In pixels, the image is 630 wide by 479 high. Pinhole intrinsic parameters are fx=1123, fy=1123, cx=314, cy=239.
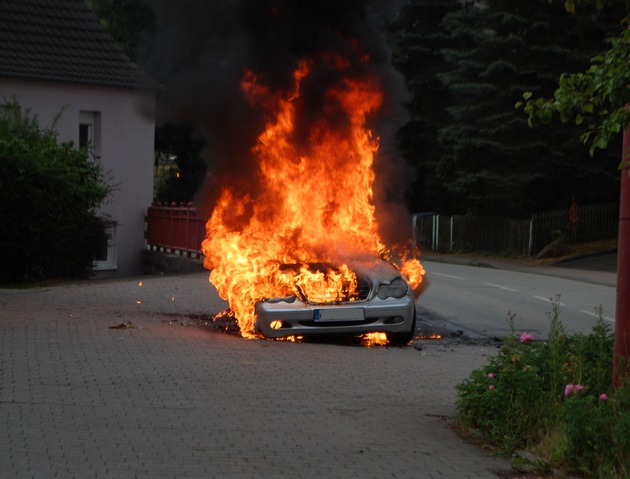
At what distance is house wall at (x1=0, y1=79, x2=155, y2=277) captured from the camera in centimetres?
3153

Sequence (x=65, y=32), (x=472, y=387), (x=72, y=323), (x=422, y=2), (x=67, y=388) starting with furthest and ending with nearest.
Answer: (x=422, y=2), (x=65, y=32), (x=72, y=323), (x=67, y=388), (x=472, y=387)

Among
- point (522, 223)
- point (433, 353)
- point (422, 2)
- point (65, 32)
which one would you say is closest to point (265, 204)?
point (433, 353)

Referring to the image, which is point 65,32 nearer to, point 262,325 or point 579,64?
point 579,64

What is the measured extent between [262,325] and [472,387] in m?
5.11

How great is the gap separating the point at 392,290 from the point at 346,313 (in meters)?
0.70

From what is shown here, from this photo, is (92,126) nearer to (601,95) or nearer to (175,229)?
(175,229)

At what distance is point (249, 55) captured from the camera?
A: 15797 millimetres

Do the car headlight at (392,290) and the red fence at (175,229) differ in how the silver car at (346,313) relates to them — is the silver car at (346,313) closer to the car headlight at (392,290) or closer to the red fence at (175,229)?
the car headlight at (392,290)

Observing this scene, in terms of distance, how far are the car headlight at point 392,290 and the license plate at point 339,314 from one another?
39 centimetres

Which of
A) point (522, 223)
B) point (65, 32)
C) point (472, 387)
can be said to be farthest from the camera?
point (522, 223)

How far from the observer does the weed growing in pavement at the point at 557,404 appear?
22.4 ft

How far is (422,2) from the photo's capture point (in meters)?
38.6

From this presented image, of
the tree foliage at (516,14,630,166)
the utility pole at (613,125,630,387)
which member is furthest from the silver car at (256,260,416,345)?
the tree foliage at (516,14,630,166)

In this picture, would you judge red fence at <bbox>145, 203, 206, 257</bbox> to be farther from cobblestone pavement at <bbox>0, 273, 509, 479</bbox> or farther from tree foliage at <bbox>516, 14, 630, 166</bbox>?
tree foliage at <bbox>516, 14, 630, 166</bbox>
